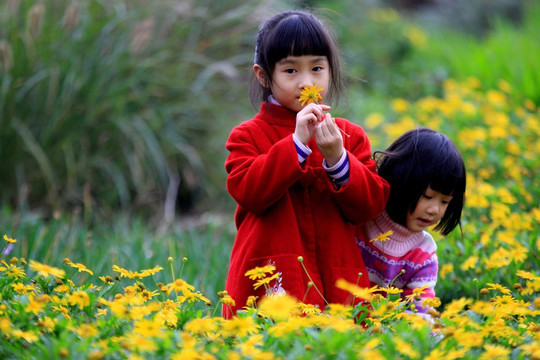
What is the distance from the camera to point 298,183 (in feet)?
7.73

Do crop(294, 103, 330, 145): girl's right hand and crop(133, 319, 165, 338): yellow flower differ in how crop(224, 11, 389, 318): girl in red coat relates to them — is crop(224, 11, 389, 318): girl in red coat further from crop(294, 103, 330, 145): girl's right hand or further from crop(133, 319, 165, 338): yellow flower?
crop(133, 319, 165, 338): yellow flower

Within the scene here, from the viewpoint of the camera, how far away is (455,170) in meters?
2.44

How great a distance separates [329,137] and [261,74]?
45cm

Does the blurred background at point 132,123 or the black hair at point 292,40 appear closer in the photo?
the black hair at point 292,40

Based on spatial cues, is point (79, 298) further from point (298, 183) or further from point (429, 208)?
point (429, 208)

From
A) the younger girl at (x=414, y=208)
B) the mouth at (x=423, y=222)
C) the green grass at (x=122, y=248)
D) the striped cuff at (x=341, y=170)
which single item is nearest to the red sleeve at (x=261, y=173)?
the striped cuff at (x=341, y=170)

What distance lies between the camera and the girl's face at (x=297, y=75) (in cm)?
229

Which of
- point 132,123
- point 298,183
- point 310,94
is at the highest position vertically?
point 310,94

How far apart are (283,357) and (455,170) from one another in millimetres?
1154

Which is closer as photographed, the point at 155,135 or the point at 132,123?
the point at 132,123

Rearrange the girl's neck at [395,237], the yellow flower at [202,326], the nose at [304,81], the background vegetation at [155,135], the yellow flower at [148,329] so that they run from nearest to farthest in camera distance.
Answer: the yellow flower at [148,329] → the yellow flower at [202,326] → the nose at [304,81] → the girl's neck at [395,237] → the background vegetation at [155,135]

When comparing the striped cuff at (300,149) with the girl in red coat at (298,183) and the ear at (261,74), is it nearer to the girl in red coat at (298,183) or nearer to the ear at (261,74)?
the girl in red coat at (298,183)

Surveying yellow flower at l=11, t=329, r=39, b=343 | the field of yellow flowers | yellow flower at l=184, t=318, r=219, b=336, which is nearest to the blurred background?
the field of yellow flowers

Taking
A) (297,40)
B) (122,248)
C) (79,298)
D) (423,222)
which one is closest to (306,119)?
(297,40)
